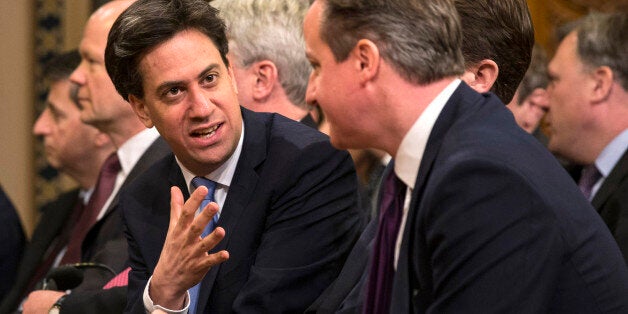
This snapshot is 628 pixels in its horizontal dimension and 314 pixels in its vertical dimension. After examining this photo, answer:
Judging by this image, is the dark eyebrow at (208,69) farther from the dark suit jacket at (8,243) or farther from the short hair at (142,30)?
the dark suit jacket at (8,243)

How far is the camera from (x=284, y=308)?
8.31 ft

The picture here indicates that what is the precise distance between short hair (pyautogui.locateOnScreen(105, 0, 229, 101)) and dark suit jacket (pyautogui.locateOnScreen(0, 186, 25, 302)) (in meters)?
1.79

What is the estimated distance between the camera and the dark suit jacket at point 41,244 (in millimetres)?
4332

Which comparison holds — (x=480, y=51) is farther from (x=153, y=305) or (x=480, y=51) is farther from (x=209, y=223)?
(x=153, y=305)

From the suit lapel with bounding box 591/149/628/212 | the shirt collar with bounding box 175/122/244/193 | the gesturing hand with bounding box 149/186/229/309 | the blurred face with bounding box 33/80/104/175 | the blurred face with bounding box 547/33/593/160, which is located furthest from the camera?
the blurred face with bounding box 33/80/104/175

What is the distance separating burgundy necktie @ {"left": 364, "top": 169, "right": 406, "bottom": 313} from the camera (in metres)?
2.00

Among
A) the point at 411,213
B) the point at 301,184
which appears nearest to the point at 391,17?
the point at 411,213

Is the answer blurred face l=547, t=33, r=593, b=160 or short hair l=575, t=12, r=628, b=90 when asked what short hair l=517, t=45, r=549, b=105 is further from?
Answer: short hair l=575, t=12, r=628, b=90

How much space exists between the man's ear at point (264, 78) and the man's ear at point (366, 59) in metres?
1.35

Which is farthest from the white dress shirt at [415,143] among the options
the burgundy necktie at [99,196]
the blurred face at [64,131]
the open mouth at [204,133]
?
the blurred face at [64,131]

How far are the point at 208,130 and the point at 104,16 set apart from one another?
1663mm

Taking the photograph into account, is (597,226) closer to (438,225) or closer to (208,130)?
(438,225)

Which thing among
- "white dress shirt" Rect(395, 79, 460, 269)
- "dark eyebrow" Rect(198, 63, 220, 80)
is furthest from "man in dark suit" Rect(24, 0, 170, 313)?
"white dress shirt" Rect(395, 79, 460, 269)

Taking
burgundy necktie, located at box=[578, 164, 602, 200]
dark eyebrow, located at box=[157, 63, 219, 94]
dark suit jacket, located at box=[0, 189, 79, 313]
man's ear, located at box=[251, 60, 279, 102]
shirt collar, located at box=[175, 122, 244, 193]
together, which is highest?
dark eyebrow, located at box=[157, 63, 219, 94]
